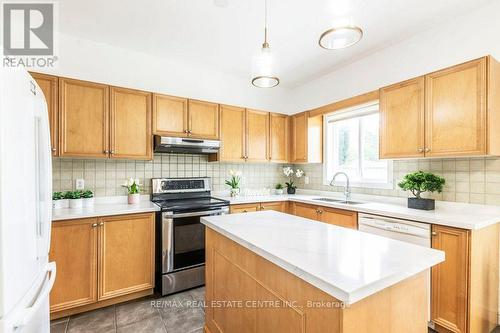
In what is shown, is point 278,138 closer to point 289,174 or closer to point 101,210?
point 289,174

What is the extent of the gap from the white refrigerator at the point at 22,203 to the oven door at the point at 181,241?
1227 mm

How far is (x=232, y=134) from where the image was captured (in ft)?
11.0

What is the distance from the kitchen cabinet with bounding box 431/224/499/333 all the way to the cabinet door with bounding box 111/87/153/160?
2.86m

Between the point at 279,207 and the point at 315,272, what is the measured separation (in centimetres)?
250

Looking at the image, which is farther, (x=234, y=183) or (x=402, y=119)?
(x=234, y=183)

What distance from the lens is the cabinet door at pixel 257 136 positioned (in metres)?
3.52

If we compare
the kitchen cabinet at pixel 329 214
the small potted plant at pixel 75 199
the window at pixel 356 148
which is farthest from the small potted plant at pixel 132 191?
the window at pixel 356 148

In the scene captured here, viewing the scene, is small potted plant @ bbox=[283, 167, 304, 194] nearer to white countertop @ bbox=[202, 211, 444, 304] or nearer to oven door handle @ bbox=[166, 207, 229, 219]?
oven door handle @ bbox=[166, 207, 229, 219]

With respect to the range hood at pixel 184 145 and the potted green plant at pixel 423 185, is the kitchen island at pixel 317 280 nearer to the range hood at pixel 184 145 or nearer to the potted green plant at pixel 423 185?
the potted green plant at pixel 423 185

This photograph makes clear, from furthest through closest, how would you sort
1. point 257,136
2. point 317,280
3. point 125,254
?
point 257,136
point 125,254
point 317,280

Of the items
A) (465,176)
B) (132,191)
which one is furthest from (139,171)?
(465,176)

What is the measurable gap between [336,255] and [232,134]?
252 cm

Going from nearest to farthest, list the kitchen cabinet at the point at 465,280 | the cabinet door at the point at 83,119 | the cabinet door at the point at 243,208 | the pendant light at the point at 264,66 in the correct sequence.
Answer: the pendant light at the point at 264,66 < the kitchen cabinet at the point at 465,280 < the cabinet door at the point at 83,119 < the cabinet door at the point at 243,208

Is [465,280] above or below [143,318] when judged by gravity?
above
